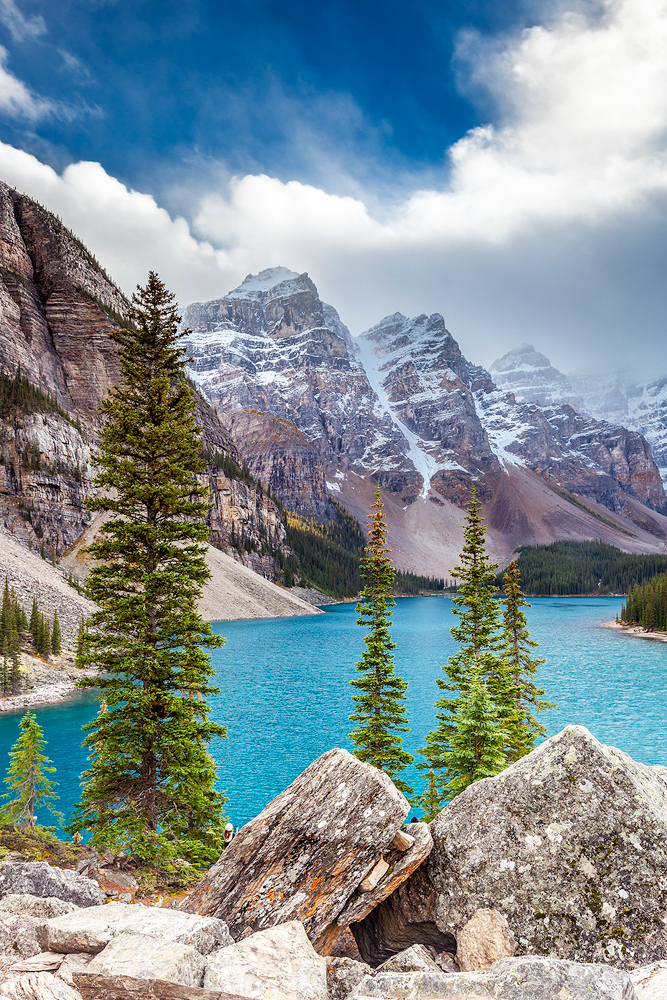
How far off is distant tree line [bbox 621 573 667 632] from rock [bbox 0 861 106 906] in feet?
418

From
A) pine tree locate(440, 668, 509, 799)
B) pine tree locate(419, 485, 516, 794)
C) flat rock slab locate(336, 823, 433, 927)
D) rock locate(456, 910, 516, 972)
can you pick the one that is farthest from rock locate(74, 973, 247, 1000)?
pine tree locate(419, 485, 516, 794)

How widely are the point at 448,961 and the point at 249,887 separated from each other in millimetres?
3200

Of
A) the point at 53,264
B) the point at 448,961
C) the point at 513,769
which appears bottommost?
the point at 448,961

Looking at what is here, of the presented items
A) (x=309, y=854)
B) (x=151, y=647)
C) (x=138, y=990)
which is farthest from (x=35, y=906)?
(x=151, y=647)

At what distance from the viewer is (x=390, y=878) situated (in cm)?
789

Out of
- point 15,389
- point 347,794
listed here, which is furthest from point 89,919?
point 15,389

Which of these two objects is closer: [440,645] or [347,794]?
[347,794]

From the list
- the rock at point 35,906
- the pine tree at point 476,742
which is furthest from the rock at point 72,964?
the pine tree at point 476,742

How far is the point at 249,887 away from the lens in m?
8.35

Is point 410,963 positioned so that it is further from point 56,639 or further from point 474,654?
point 56,639

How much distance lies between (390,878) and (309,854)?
A: 4.38ft

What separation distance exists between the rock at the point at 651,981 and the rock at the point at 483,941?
1636mm

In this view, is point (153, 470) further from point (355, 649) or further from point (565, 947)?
point (355, 649)

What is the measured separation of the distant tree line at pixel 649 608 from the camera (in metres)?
113
